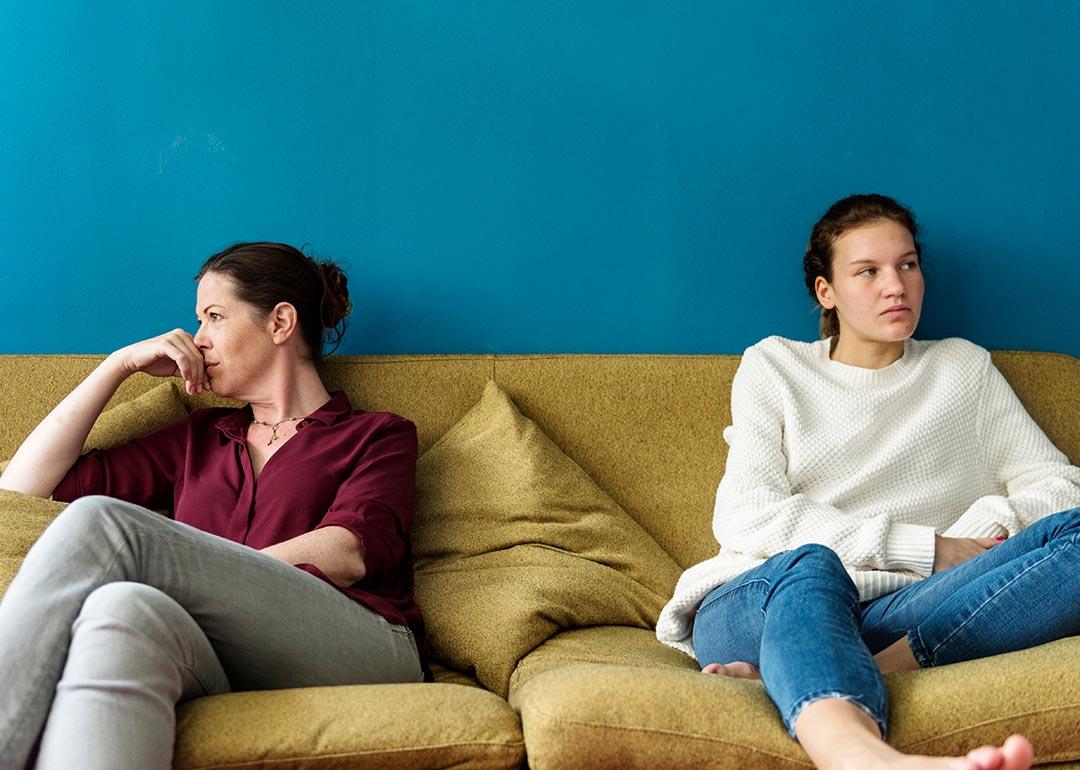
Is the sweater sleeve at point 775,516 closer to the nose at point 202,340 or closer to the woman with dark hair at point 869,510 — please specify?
the woman with dark hair at point 869,510

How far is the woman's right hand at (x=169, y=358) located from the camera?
211cm

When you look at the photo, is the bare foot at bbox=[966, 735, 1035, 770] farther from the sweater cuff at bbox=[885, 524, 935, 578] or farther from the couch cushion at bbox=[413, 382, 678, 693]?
the couch cushion at bbox=[413, 382, 678, 693]

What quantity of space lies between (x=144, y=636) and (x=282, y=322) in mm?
883

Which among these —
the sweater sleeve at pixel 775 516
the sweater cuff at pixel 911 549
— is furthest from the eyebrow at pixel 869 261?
the sweater cuff at pixel 911 549

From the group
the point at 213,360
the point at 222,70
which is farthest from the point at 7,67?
the point at 213,360

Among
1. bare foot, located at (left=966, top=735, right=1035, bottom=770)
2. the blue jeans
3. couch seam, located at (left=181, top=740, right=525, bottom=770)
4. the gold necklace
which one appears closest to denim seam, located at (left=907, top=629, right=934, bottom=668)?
the blue jeans

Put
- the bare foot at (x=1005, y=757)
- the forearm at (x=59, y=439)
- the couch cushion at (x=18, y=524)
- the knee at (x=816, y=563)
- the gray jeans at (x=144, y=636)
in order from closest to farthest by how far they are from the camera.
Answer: the bare foot at (x=1005, y=757), the gray jeans at (x=144, y=636), the knee at (x=816, y=563), the couch cushion at (x=18, y=524), the forearm at (x=59, y=439)

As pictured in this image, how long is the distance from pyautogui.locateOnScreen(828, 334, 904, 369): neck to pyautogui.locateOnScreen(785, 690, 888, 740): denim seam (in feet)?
3.33

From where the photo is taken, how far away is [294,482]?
196 centimetres

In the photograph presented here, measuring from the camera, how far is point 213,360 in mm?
2139

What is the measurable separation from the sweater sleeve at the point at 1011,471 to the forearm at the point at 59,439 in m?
1.51

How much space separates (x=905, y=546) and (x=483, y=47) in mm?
1324

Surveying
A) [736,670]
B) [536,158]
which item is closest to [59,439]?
[536,158]

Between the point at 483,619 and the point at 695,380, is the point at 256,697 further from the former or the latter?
the point at 695,380
